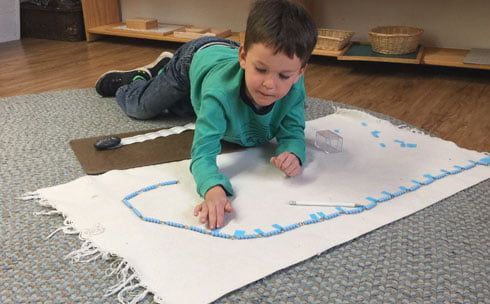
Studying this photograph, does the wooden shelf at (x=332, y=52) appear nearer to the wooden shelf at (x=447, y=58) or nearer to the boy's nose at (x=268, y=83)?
the wooden shelf at (x=447, y=58)

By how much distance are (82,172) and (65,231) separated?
0.25 meters

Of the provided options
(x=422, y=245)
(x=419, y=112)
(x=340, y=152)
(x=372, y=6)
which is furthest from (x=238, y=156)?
(x=372, y=6)

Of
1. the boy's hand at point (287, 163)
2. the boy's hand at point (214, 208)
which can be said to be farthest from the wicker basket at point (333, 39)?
the boy's hand at point (214, 208)

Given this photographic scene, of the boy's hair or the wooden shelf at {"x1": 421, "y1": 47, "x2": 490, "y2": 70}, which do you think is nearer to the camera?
the boy's hair

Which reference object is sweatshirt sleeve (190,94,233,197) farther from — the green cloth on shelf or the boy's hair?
the green cloth on shelf

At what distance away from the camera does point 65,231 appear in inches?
35.4

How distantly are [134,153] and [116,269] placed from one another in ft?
1.46

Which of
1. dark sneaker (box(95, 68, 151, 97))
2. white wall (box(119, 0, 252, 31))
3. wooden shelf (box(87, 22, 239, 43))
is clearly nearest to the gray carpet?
dark sneaker (box(95, 68, 151, 97))

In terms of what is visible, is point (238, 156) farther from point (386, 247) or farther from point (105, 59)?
point (105, 59)

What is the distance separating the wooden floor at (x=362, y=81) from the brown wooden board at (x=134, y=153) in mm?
629

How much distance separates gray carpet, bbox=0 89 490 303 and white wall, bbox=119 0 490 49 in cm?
113

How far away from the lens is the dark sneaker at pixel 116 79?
161 centimetres

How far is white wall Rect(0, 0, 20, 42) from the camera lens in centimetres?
261

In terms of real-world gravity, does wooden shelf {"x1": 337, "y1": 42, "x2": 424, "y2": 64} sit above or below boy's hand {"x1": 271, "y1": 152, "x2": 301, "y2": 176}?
above
